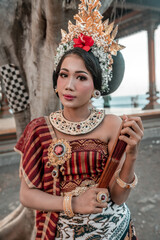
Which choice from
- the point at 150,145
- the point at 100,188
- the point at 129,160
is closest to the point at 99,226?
the point at 100,188

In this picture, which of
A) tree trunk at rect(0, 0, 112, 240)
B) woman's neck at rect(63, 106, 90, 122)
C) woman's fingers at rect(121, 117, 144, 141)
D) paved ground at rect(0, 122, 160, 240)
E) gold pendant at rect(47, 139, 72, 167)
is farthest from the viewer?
paved ground at rect(0, 122, 160, 240)

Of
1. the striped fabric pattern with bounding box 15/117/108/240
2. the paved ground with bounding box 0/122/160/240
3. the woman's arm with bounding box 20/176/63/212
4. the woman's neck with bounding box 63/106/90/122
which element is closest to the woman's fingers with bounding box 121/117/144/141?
the striped fabric pattern with bounding box 15/117/108/240

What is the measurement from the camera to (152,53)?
9633 millimetres

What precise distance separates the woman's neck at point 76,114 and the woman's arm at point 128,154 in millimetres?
329

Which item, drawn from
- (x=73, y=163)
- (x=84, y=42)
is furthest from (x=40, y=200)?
(x=84, y=42)

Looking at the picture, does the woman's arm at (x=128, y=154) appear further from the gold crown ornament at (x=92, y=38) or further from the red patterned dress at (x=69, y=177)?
the gold crown ornament at (x=92, y=38)

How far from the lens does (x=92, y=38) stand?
4.04 ft

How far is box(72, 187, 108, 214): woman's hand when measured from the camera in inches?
40.6

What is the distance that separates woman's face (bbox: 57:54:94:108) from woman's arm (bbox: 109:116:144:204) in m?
0.29

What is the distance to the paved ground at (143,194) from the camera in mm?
2749

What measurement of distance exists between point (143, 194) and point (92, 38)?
315 centimetres

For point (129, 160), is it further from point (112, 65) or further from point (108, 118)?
point (112, 65)

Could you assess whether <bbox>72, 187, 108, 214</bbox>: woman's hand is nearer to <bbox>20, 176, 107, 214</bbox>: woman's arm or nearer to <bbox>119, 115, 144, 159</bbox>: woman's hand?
<bbox>20, 176, 107, 214</bbox>: woman's arm

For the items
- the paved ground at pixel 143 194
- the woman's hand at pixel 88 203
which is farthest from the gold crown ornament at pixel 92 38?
the paved ground at pixel 143 194
